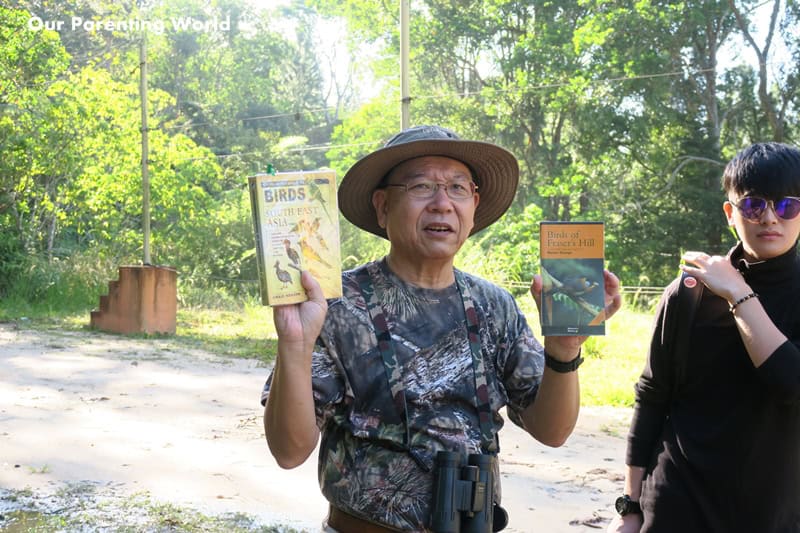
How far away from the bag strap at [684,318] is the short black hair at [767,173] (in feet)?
0.88

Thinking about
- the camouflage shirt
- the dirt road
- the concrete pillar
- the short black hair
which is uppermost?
the short black hair

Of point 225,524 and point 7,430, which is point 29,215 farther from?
point 225,524

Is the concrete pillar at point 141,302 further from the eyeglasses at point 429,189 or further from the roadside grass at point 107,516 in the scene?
the eyeglasses at point 429,189

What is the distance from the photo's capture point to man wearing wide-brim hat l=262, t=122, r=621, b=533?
1.99 metres

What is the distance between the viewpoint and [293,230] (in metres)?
1.86

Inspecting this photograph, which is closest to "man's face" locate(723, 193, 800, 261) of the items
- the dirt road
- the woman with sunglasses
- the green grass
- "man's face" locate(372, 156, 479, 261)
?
the woman with sunglasses

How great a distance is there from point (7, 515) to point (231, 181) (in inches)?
1181

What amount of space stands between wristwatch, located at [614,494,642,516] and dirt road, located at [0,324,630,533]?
2473 mm

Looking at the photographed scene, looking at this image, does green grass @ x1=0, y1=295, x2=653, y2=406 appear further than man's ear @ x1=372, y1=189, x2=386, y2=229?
Yes

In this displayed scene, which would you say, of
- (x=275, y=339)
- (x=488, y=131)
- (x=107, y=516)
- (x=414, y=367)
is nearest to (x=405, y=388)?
(x=414, y=367)

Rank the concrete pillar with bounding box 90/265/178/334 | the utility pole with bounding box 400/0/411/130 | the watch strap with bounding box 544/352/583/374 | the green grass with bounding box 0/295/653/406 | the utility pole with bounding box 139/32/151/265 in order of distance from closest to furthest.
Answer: the watch strap with bounding box 544/352/583/374 < the green grass with bounding box 0/295/653/406 < the utility pole with bounding box 400/0/411/130 < the concrete pillar with bounding box 90/265/178/334 < the utility pole with bounding box 139/32/151/265

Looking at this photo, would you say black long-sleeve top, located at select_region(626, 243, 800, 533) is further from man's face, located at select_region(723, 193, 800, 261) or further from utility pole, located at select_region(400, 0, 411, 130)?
utility pole, located at select_region(400, 0, 411, 130)

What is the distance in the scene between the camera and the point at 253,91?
4425cm

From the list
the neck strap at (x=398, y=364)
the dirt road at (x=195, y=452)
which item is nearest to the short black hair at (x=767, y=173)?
the neck strap at (x=398, y=364)
